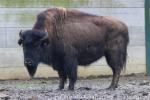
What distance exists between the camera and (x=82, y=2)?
49.1 feet

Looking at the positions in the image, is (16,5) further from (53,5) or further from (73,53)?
(73,53)

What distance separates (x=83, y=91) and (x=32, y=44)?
115cm

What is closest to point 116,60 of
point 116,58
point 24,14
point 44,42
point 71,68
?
point 116,58

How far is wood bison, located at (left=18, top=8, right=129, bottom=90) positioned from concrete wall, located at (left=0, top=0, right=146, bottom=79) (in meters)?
2.67

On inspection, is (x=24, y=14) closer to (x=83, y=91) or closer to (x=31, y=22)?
(x=31, y=22)

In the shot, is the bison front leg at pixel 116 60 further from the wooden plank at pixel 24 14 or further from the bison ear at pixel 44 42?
the wooden plank at pixel 24 14

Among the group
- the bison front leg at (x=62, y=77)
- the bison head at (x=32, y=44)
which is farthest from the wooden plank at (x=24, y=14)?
the bison head at (x=32, y=44)

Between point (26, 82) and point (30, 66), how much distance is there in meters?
3.05

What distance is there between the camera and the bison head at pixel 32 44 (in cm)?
1123

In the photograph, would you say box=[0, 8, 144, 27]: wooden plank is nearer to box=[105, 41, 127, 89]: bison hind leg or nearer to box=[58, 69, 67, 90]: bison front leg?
box=[105, 41, 127, 89]: bison hind leg

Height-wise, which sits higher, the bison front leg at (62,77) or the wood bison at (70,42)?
the wood bison at (70,42)

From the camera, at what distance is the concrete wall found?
48.4ft

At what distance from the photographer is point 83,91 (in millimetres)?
11305

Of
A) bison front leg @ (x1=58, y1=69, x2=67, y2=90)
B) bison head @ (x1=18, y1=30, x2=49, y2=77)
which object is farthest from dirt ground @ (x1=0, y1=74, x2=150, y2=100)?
bison head @ (x1=18, y1=30, x2=49, y2=77)
